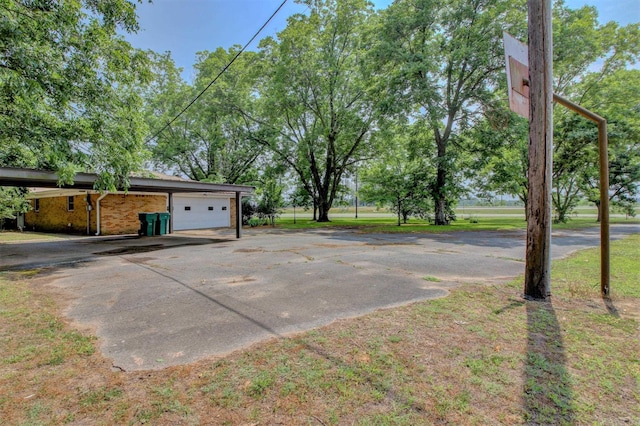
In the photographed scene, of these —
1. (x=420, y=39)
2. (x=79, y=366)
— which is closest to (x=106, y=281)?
(x=79, y=366)

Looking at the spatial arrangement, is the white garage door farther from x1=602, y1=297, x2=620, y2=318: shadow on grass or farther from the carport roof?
x1=602, y1=297, x2=620, y2=318: shadow on grass

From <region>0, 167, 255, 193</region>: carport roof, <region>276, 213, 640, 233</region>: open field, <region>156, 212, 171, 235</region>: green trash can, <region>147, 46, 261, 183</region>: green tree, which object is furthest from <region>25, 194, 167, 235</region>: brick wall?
<region>276, 213, 640, 233</region>: open field

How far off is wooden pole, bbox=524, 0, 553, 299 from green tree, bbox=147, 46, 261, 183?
20443mm

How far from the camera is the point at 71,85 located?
22.8 feet

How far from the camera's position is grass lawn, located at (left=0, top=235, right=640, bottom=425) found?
2.00m

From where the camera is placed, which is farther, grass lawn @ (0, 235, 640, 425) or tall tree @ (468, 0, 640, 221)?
tall tree @ (468, 0, 640, 221)

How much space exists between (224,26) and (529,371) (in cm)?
1200

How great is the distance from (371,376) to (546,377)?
137 centimetres

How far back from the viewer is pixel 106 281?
5727 mm

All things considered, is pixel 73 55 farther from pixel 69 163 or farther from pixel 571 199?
pixel 571 199

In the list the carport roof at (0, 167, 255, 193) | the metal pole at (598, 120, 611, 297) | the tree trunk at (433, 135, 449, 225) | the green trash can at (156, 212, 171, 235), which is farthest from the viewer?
the tree trunk at (433, 135, 449, 225)

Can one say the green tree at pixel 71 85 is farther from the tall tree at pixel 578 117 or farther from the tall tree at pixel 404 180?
the tall tree at pixel 578 117

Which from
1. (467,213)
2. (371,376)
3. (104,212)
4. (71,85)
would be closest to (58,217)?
(104,212)

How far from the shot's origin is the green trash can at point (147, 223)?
1465 cm
